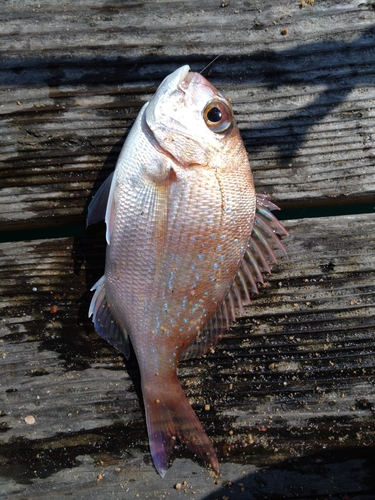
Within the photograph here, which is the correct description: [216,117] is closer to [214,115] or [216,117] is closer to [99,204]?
[214,115]

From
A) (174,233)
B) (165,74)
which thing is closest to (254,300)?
(174,233)

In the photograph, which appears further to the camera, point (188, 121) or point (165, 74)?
point (165, 74)

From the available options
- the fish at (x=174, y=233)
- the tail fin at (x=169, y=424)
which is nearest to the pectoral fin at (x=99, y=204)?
the fish at (x=174, y=233)

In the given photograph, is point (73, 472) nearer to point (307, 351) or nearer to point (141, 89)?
point (307, 351)

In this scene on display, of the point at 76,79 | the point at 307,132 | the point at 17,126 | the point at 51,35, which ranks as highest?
the point at 51,35

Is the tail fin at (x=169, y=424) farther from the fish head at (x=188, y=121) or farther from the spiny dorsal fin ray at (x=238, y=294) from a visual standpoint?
the fish head at (x=188, y=121)

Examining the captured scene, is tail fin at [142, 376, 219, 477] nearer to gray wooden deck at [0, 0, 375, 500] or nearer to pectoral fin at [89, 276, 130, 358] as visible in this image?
gray wooden deck at [0, 0, 375, 500]

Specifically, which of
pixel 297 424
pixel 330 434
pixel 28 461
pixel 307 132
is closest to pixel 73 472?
pixel 28 461
